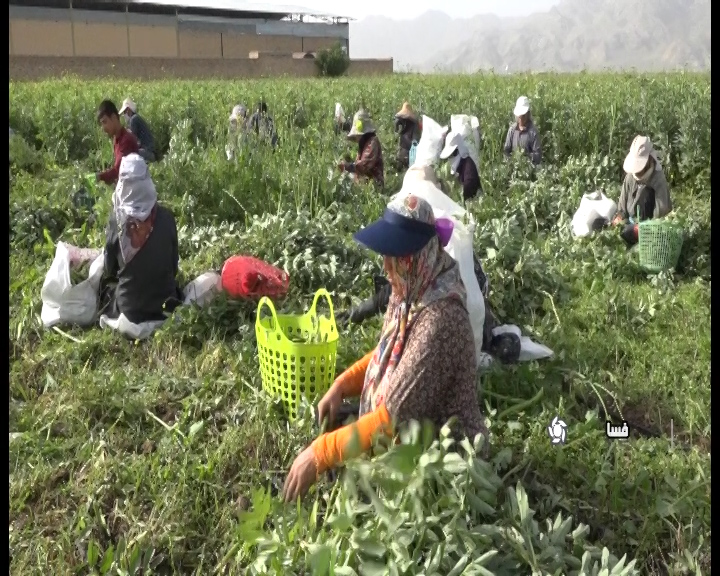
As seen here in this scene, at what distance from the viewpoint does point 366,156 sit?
7320 millimetres

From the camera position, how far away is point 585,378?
3729 millimetres

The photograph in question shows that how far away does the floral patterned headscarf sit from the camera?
2285mm

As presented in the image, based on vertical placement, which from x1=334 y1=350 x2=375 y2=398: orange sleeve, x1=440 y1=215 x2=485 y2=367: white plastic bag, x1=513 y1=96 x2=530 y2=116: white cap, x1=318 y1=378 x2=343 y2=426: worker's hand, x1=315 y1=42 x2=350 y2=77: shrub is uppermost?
x1=315 y1=42 x2=350 y2=77: shrub

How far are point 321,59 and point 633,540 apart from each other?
39.9 m

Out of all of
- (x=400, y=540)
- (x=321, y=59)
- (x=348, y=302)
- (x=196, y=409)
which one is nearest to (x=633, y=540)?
(x=400, y=540)

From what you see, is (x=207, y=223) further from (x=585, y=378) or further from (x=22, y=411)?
(x=585, y=378)

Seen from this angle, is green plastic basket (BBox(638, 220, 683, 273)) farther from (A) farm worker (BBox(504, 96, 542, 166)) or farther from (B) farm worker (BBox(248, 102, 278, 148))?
(B) farm worker (BBox(248, 102, 278, 148))

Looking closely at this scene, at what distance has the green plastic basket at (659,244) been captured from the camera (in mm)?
5250

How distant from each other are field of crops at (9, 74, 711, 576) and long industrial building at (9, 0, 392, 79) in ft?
91.3

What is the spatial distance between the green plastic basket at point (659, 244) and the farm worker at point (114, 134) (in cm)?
400

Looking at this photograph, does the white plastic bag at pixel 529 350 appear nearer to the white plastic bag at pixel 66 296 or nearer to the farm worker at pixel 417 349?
the farm worker at pixel 417 349

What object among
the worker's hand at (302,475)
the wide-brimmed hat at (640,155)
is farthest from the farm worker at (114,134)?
the worker's hand at (302,475)

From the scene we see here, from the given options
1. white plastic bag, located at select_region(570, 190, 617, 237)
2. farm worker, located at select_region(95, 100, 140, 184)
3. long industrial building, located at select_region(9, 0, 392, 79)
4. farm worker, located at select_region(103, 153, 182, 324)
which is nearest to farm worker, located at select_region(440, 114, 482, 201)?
white plastic bag, located at select_region(570, 190, 617, 237)

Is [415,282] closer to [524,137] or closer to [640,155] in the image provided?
[640,155]
